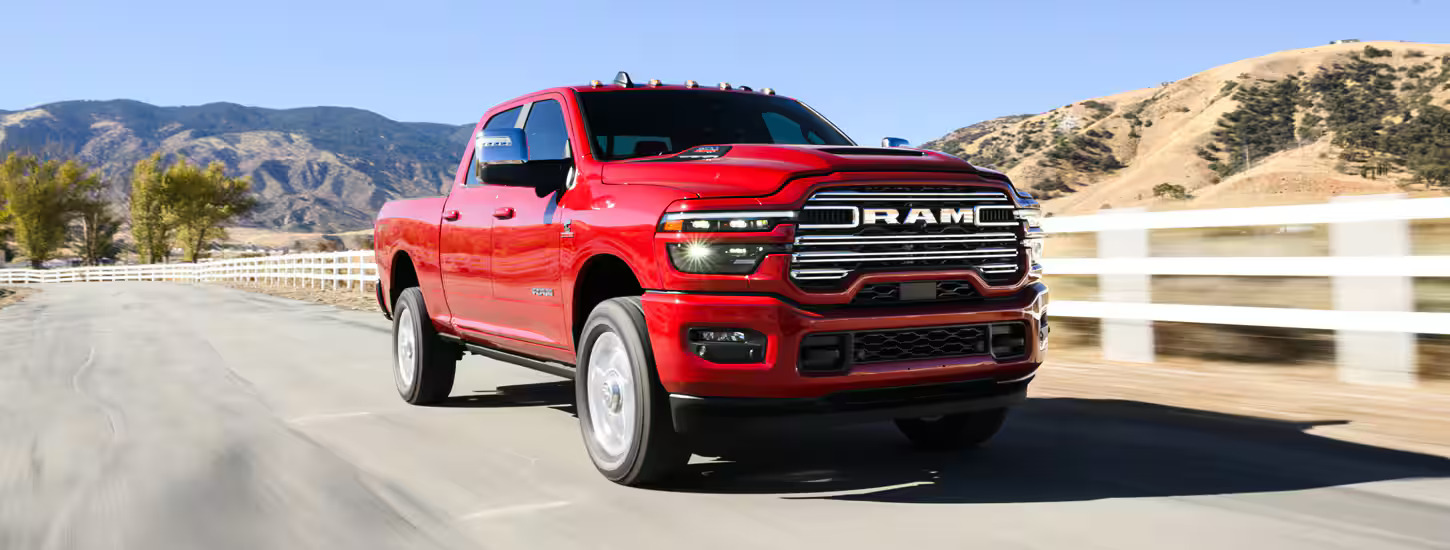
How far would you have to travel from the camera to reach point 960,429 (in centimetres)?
559

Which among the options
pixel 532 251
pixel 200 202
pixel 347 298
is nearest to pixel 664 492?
pixel 532 251

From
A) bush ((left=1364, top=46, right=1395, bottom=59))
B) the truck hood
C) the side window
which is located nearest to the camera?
the truck hood

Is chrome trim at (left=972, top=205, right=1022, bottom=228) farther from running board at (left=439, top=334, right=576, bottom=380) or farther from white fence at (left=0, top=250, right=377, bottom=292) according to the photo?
white fence at (left=0, top=250, right=377, bottom=292)

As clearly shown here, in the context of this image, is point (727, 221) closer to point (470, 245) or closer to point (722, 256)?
point (722, 256)

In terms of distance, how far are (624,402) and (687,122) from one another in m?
1.82

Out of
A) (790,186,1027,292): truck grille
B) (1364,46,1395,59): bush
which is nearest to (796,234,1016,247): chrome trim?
(790,186,1027,292): truck grille

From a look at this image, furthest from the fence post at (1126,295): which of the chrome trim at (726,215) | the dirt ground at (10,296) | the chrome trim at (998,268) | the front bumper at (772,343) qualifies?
the dirt ground at (10,296)

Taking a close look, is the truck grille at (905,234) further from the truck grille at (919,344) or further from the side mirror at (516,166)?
the side mirror at (516,166)

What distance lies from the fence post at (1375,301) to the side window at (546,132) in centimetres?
477

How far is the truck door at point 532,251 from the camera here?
5.53m

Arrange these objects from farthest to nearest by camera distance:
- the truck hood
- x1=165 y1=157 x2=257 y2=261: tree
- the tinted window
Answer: x1=165 y1=157 x2=257 y2=261: tree < the tinted window < the truck hood

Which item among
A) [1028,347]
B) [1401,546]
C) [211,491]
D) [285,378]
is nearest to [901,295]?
[1028,347]

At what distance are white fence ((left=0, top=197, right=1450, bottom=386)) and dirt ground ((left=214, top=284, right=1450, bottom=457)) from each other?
0.23 metres

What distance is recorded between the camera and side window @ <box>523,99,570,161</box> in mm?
5945
